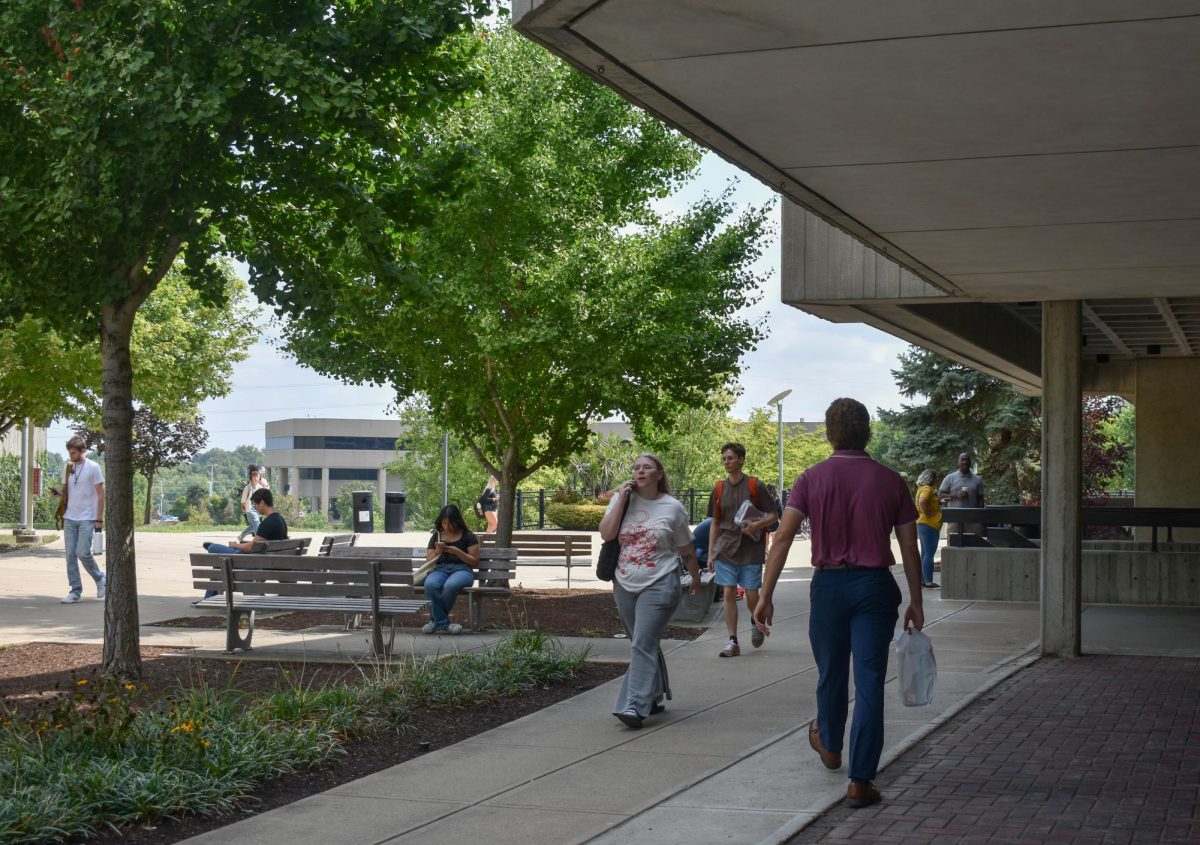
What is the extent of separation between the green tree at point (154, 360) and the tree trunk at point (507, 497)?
4.56 m

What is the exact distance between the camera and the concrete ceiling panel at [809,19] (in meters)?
5.20

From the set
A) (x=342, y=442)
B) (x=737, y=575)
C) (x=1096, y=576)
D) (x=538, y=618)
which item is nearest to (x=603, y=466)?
(x=1096, y=576)

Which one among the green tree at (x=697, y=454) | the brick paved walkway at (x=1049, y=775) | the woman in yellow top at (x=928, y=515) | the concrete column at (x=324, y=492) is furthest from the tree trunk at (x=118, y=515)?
the concrete column at (x=324, y=492)

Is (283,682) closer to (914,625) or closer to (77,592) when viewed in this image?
(914,625)

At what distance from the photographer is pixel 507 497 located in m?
17.8

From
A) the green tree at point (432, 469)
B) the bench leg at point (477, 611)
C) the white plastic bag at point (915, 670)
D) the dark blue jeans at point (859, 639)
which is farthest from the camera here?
the green tree at point (432, 469)

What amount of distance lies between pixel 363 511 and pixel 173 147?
32.1 metres

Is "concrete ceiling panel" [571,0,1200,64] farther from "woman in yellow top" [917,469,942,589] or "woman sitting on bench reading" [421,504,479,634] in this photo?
"woman in yellow top" [917,469,942,589]

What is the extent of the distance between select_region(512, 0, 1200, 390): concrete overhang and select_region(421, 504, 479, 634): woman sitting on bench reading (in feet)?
15.8

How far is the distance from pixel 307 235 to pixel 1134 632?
8.90 meters

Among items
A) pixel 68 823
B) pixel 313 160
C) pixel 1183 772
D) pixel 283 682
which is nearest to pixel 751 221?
pixel 313 160

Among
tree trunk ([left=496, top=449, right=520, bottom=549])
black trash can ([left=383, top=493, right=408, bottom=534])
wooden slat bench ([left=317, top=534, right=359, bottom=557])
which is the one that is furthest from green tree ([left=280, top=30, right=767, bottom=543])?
black trash can ([left=383, top=493, right=408, bottom=534])

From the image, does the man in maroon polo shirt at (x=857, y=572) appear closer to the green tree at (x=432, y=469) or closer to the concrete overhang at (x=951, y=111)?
the concrete overhang at (x=951, y=111)

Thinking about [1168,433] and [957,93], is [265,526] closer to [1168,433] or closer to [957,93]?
[957,93]
